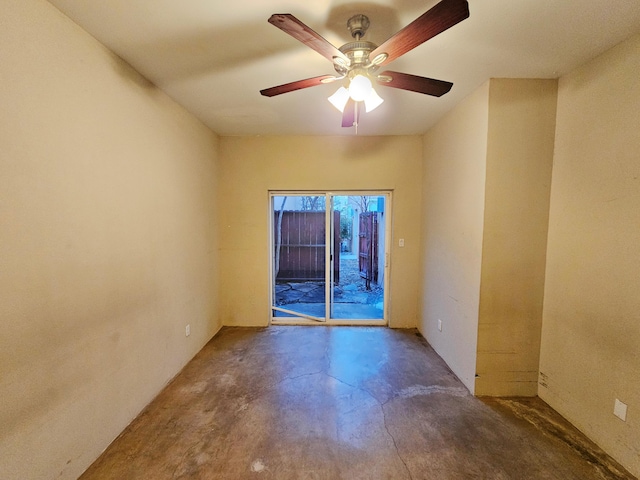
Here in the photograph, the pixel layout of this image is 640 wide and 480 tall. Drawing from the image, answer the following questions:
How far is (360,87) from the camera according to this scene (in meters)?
1.49

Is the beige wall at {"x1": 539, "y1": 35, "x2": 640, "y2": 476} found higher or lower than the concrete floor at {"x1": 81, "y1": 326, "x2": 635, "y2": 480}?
higher

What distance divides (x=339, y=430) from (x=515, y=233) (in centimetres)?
208

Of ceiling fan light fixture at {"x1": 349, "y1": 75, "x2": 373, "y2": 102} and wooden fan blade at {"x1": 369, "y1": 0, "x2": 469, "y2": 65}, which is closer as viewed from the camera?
wooden fan blade at {"x1": 369, "y1": 0, "x2": 469, "y2": 65}

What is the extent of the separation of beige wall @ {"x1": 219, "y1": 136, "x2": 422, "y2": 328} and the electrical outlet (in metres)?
2.15

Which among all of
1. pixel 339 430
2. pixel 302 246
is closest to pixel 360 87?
pixel 339 430

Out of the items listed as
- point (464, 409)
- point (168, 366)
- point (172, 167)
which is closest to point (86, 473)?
point (168, 366)

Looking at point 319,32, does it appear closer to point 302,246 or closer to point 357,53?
point 357,53

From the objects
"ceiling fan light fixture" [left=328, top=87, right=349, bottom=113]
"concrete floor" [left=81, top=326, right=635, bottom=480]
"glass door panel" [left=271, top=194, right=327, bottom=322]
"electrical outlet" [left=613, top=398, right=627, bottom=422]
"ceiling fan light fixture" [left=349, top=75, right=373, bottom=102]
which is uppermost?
"ceiling fan light fixture" [left=328, top=87, right=349, bottom=113]

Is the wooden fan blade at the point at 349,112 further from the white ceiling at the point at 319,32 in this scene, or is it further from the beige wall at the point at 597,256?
the beige wall at the point at 597,256

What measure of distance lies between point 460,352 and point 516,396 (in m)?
0.51

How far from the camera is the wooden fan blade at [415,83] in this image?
157 centimetres

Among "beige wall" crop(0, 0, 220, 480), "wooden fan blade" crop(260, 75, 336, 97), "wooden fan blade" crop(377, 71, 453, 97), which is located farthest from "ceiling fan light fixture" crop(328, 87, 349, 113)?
"beige wall" crop(0, 0, 220, 480)

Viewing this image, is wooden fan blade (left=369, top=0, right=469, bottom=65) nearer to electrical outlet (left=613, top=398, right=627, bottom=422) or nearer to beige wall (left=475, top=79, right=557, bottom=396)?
beige wall (left=475, top=79, right=557, bottom=396)

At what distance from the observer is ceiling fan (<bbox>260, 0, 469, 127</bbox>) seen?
108cm
